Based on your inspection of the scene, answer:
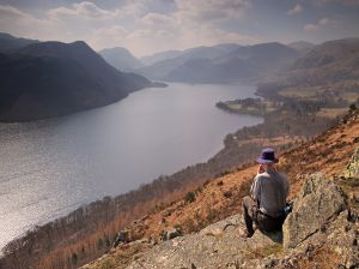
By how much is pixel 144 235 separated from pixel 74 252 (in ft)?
290

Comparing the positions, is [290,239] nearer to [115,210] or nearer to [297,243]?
[297,243]

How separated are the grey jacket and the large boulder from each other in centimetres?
84

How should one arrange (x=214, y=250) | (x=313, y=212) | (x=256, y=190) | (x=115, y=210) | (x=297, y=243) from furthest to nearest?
(x=115, y=210)
(x=214, y=250)
(x=256, y=190)
(x=313, y=212)
(x=297, y=243)

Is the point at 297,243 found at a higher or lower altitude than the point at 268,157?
lower

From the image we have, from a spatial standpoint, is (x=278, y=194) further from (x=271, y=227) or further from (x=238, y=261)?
(x=238, y=261)

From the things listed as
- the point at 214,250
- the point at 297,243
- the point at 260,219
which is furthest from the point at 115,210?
the point at 297,243

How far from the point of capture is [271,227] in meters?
18.6

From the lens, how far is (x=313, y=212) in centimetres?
1652

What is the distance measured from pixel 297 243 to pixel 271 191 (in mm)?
2614

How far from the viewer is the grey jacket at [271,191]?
17.7m

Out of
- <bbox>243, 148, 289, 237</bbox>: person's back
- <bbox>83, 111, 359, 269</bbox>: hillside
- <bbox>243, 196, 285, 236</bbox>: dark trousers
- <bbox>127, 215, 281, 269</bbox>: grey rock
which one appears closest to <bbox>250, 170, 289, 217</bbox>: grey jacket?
<bbox>243, 148, 289, 237</bbox>: person's back

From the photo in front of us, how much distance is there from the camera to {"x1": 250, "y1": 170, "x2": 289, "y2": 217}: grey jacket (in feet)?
58.2

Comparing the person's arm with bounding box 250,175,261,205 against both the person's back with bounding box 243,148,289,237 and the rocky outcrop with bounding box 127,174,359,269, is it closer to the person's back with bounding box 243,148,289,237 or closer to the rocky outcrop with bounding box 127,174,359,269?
the person's back with bounding box 243,148,289,237

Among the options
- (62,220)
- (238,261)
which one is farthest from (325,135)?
(62,220)
